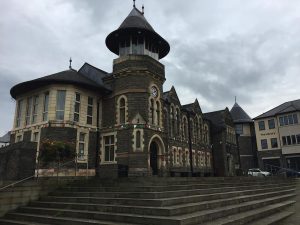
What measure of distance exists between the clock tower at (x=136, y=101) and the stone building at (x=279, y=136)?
27428 millimetres

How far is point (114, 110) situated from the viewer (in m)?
21.8

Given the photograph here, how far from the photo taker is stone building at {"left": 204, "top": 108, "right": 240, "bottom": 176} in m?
35.8

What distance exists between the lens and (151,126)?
819 inches

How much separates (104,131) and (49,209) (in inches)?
454

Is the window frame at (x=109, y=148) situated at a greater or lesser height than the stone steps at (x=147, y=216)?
greater

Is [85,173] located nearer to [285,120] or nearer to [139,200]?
[139,200]

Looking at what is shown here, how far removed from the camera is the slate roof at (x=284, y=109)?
43.1 m

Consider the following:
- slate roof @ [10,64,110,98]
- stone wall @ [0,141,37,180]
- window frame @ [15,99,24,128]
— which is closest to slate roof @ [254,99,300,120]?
slate roof @ [10,64,110,98]

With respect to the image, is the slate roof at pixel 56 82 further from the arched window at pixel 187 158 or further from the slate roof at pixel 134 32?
the arched window at pixel 187 158

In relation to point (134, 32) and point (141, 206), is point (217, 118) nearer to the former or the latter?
point (134, 32)

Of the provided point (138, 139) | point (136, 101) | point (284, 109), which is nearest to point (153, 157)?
point (138, 139)

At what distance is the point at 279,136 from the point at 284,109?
443 centimetres

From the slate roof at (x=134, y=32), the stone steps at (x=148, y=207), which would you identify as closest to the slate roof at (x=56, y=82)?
the slate roof at (x=134, y=32)

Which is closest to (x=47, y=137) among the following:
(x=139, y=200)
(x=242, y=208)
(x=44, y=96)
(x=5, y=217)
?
(x=44, y=96)
